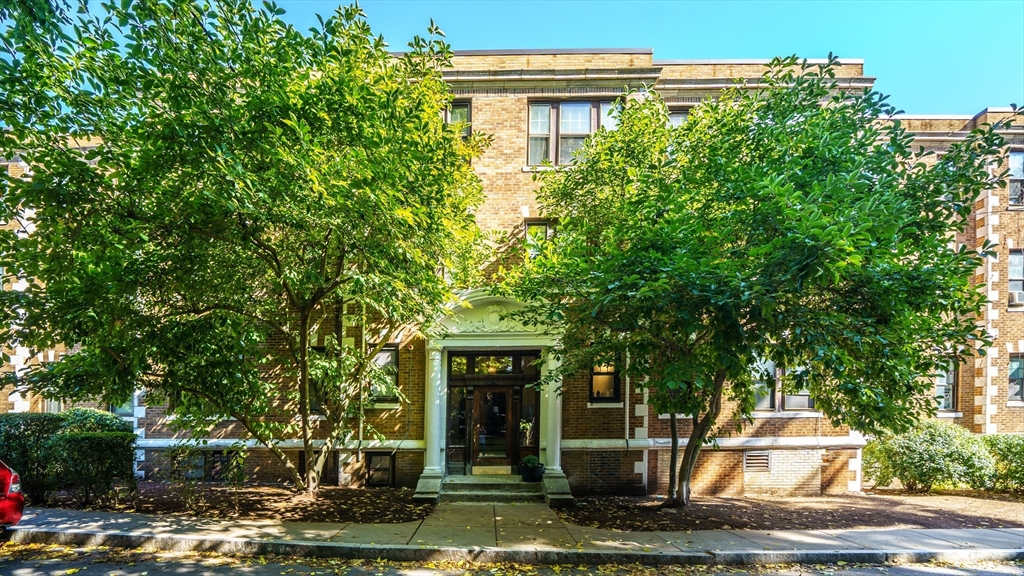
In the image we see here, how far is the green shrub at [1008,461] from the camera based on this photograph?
45.9ft

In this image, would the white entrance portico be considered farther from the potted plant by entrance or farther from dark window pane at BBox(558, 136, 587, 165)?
dark window pane at BBox(558, 136, 587, 165)

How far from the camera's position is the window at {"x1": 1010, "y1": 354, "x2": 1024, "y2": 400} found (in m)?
16.9

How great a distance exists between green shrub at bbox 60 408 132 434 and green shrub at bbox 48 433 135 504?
0.95m

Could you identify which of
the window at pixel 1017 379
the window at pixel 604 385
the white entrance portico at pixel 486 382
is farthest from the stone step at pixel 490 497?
the window at pixel 1017 379

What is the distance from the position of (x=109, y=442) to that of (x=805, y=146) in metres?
14.2

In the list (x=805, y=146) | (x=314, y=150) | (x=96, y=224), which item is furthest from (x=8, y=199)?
(x=805, y=146)

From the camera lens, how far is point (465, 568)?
7.54 metres

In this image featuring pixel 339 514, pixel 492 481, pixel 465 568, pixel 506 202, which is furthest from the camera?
pixel 506 202

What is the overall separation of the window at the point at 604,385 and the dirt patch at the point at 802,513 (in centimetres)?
241

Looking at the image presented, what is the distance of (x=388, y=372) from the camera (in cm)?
1312

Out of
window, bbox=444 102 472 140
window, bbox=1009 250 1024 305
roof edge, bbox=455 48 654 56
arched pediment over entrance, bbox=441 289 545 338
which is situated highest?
roof edge, bbox=455 48 654 56

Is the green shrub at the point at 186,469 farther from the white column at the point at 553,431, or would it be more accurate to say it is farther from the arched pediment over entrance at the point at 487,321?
the white column at the point at 553,431

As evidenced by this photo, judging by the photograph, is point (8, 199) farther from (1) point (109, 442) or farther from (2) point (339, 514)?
(2) point (339, 514)

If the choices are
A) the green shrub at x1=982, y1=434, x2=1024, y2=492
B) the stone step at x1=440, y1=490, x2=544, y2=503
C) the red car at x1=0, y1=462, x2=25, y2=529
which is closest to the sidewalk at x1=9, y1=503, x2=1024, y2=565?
the red car at x1=0, y1=462, x2=25, y2=529
